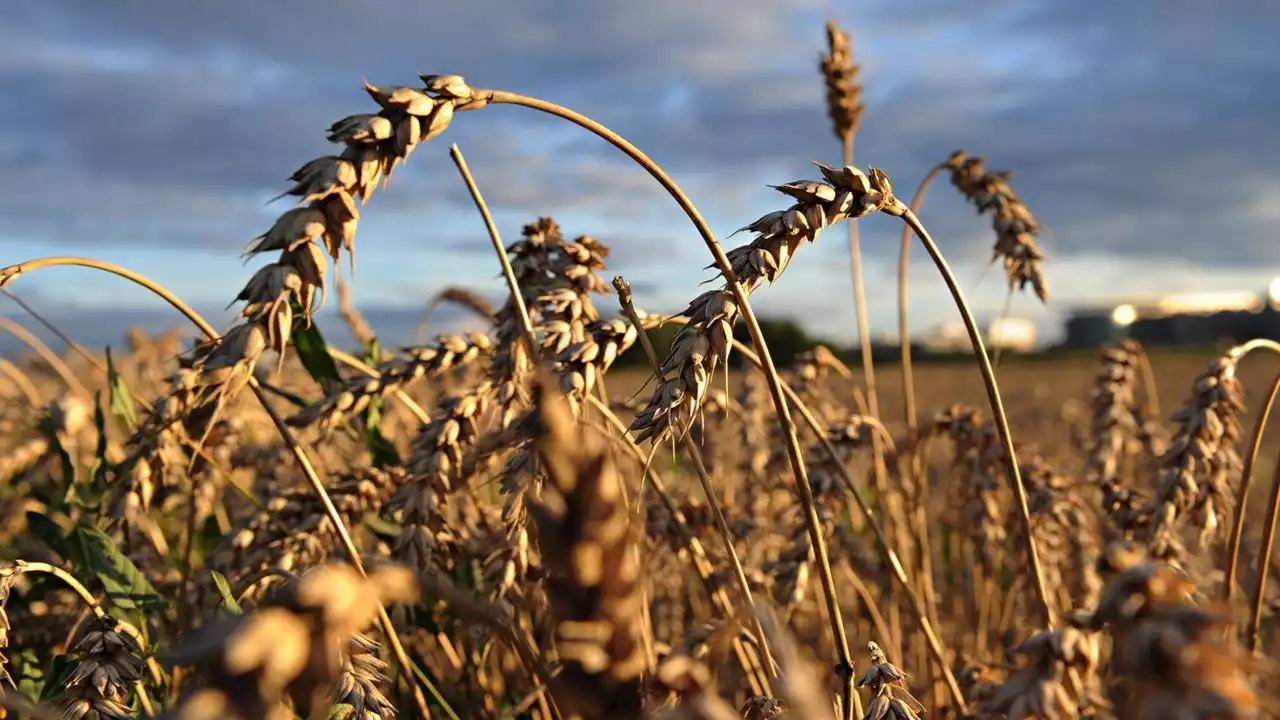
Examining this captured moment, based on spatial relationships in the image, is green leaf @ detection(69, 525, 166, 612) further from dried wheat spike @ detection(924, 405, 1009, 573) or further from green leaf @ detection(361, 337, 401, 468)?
dried wheat spike @ detection(924, 405, 1009, 573)

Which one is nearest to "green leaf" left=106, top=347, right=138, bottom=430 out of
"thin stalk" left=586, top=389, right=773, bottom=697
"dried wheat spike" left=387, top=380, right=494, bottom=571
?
"dried wheat spike" left=387, top=380, right=494, bottom=571

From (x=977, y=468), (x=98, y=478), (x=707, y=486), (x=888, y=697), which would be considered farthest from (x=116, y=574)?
(x=977, y=468)

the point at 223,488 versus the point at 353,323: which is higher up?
the point at 353,323

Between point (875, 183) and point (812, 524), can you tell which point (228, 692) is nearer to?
point (812, 524)

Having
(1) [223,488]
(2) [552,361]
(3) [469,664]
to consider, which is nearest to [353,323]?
(1) [223,488]

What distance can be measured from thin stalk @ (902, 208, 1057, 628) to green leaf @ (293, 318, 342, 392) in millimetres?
1596

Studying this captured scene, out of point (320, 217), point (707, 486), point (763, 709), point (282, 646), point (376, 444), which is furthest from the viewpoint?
point (376, 444)

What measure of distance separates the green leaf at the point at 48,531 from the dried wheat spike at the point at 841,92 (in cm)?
283

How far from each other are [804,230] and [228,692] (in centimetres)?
104

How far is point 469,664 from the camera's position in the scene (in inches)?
98.2

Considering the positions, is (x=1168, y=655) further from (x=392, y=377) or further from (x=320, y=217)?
(x=392, y=377)

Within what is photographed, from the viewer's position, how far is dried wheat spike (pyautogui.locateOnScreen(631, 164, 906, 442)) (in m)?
1.27

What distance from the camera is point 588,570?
624 mm

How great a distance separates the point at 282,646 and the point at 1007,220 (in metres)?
2.47
